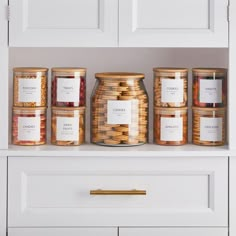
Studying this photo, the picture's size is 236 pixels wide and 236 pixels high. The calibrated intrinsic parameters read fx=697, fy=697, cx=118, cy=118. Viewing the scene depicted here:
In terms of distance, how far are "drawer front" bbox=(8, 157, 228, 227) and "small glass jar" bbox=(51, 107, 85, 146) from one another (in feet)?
0.34

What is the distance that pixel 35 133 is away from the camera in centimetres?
232

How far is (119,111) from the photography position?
2303 mm

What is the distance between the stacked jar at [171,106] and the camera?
2.34 m

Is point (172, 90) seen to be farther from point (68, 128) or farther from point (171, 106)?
point (68, 128)

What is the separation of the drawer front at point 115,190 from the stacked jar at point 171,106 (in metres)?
0.12

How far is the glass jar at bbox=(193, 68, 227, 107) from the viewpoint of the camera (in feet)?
7.68

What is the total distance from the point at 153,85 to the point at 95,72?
27cm

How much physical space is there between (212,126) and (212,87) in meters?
0.13

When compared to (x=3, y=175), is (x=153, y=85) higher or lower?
higher
